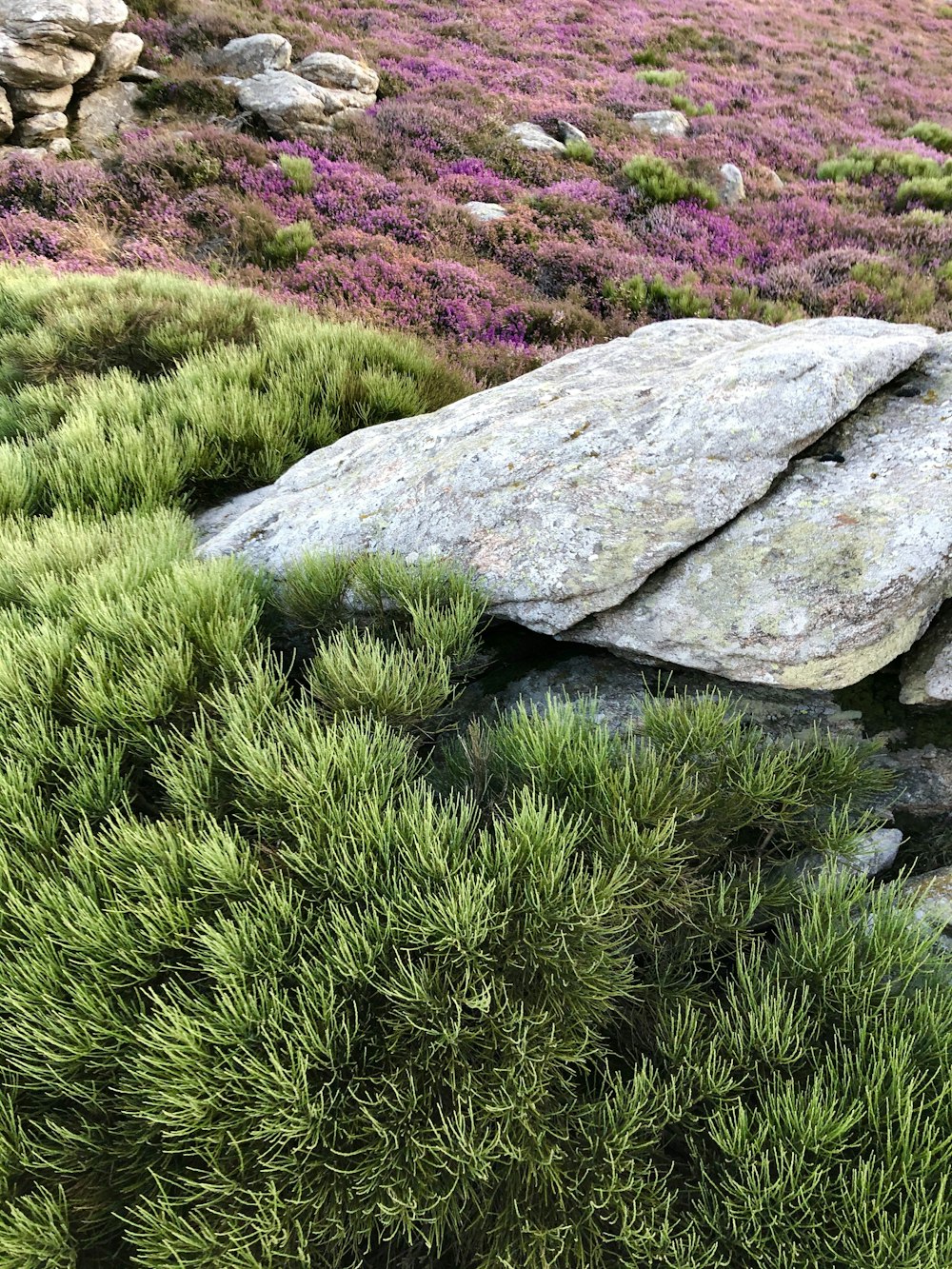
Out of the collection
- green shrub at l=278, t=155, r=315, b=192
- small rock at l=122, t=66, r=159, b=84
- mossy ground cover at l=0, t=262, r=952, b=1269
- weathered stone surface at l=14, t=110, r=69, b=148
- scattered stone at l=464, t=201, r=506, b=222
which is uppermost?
small rock at l=122, t=66, r=159, b=84

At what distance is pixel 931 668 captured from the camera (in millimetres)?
2531

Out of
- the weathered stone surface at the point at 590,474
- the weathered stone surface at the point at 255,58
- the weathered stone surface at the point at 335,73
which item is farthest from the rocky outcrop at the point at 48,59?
the weathered stone surface at the point at 590,474

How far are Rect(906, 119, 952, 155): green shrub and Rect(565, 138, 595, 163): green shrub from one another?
24.2 ft

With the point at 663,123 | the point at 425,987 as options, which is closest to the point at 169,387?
the point at 425,987

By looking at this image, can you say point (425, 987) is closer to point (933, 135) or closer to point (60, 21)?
point (60, 21)

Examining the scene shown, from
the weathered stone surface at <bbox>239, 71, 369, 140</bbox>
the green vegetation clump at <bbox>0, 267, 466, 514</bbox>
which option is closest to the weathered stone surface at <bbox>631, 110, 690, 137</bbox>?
the weathered stone surface at <bbox>239, 71, 369, 140</bbox>

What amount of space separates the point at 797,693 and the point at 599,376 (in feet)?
7.45

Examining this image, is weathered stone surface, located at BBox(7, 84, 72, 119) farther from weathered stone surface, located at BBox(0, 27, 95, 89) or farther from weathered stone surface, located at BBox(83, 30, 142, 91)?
weathered stone surface, located at BBox(83, 30, 142, 91)

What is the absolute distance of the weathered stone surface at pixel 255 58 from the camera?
12445mm

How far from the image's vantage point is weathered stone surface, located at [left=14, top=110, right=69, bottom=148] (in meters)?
10.1

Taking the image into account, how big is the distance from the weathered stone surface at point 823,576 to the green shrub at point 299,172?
952 centimetres

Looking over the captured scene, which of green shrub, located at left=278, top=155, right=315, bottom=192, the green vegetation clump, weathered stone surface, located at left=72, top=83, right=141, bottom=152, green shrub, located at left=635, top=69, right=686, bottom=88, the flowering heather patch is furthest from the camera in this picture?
green shrub, located at left=635, top=69, right=686, bottom=88

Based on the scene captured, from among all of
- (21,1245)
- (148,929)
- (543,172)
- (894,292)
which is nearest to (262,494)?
(148,929)

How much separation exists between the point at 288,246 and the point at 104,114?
5613mm
